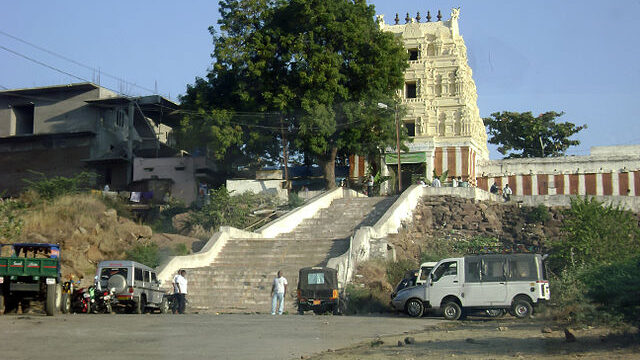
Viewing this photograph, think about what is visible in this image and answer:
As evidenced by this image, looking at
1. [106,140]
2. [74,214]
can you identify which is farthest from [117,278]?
[106,140]

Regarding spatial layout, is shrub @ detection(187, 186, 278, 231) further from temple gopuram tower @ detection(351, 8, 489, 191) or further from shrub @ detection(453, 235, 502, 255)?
temple gopuram tower @ detection(351, 8, 489, 191)

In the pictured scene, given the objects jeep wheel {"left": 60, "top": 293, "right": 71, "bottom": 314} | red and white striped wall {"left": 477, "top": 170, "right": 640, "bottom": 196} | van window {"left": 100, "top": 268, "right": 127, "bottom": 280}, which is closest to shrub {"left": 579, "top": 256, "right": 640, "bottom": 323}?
van window {"left": 100, "top": 268, "right": 127, "bottom": 280}

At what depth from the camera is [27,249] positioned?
22094mm

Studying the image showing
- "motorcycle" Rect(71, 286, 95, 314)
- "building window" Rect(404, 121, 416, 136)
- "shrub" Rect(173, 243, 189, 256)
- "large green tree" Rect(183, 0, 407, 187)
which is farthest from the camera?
"building window" Rect(404, 121, 416, 136)

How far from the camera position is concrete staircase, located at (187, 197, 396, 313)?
1046 inches

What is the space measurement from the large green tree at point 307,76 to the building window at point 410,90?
30.1 ft

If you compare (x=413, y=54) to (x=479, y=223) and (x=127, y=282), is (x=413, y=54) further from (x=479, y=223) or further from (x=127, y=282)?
(x=127, y=282)

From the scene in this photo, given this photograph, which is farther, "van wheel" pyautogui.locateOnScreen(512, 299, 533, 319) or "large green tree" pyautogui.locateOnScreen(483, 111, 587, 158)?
"large green tree" pyautogui.locateOnScreen(483, 111, 587, 158)

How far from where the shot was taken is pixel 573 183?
52.3 meters

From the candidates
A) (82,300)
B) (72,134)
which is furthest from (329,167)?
(82,300)

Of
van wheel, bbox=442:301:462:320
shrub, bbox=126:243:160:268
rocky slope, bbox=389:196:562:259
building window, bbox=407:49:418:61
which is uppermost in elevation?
building window, bbox=407:49:418:61

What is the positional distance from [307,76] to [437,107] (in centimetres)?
1439

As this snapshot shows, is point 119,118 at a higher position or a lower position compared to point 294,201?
higher

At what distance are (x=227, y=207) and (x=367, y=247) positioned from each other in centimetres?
1147
